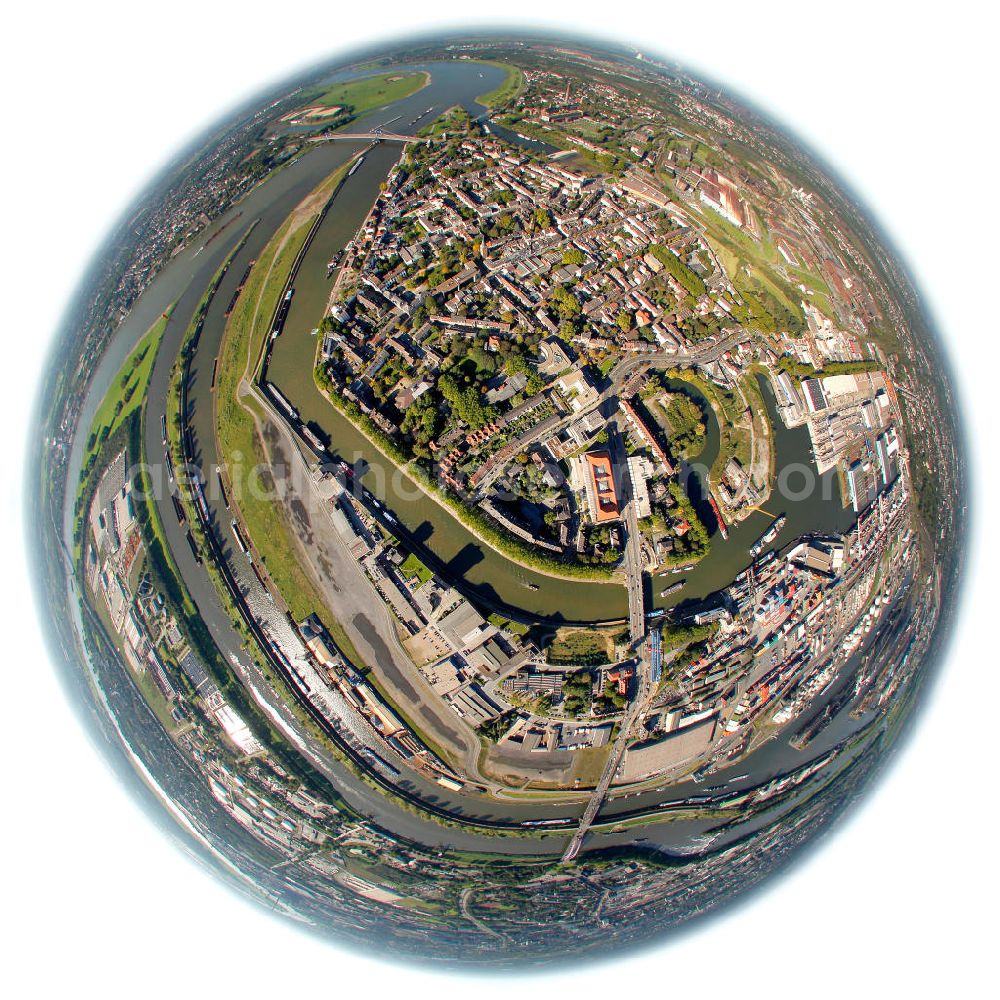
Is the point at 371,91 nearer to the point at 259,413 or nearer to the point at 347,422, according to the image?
the point at 347,422

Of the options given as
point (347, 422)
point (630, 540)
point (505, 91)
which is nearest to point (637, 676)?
point (630, 540)

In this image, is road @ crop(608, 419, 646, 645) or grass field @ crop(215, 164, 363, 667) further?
road @ crop(608, 419, 646, 645)

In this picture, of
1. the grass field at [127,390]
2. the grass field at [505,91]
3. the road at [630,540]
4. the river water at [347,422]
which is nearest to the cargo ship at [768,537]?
the river water at [347,422]

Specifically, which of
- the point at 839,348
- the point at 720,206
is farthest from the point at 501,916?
the point at 720,206

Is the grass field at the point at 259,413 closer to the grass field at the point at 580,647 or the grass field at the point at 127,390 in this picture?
the grass field at the point at 127,390

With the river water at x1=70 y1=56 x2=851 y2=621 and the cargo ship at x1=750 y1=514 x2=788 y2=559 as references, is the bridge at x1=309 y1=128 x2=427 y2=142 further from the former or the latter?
the cargo ship at x1=750 y1=514 x2=788 y2=559

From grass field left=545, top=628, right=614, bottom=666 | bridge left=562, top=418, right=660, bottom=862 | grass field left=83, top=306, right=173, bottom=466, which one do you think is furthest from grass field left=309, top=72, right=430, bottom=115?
grass field left=545, top=628, right=614, bottom=666

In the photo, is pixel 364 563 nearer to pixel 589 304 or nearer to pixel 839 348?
pixel 589 304
